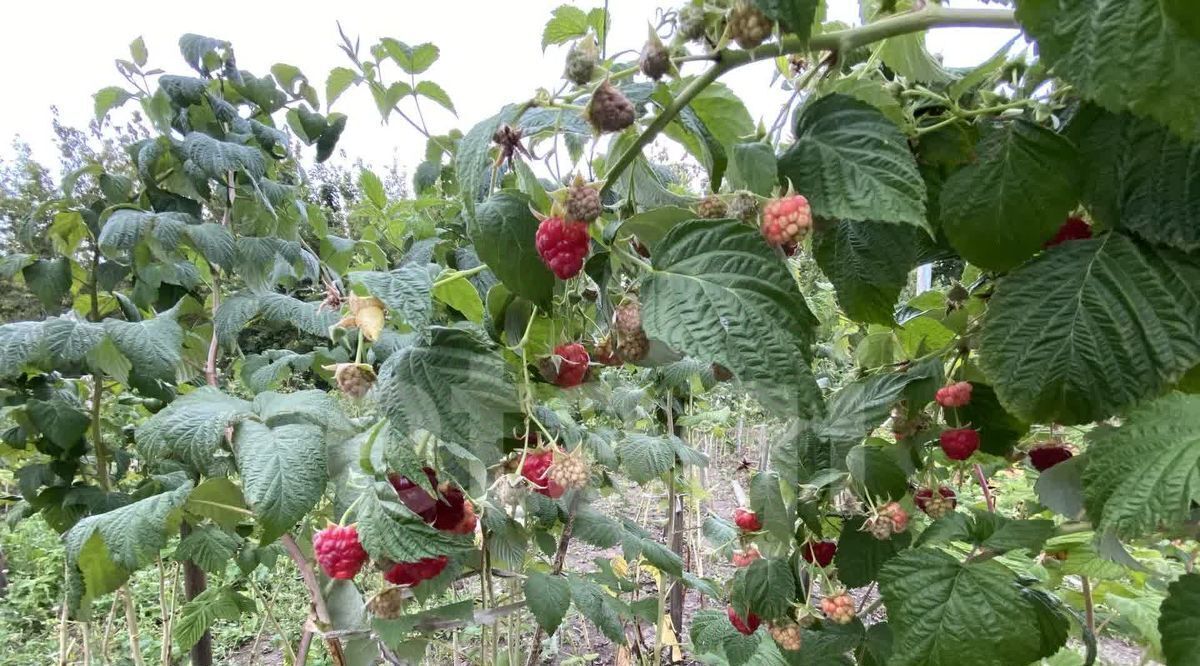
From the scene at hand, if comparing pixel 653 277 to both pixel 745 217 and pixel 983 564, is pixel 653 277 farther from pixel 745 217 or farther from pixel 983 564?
pixel 983 564

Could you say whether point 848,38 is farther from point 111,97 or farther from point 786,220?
point 111,97

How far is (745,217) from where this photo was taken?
418 millimetres

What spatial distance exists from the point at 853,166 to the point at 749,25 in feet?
0.37

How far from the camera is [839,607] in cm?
69

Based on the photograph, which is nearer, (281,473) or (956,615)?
(956,615)

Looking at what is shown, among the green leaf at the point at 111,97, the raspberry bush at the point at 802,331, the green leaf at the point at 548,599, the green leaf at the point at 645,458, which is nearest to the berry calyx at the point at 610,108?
the raspberry bush at the point at 802,331

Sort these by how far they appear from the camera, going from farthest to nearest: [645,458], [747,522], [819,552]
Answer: [645,458] < [747,522] < [819,552]

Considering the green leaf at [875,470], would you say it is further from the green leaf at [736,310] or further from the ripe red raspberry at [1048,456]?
the green leaf at [736,310]

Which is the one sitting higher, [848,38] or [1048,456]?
[848,38]

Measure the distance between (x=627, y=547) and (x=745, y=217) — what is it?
948 mm

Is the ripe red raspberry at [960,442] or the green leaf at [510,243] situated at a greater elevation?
the green leaf at [510,243]

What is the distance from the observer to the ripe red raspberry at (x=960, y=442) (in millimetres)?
612

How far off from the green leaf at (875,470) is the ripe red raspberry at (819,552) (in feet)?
0.49

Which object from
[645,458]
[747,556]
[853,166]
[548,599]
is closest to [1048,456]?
[747,556]
